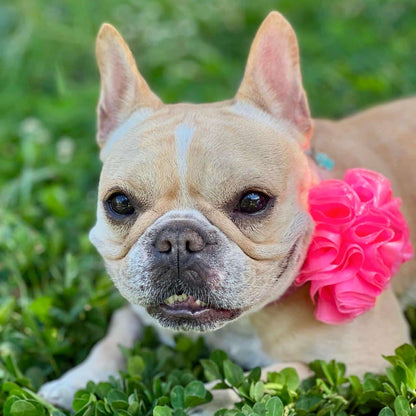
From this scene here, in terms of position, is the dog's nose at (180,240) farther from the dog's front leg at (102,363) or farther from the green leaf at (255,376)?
the dog's front leg at (102,363)

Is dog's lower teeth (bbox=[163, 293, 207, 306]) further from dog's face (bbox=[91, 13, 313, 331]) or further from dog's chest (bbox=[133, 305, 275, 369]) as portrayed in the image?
dog's chest (bbox=[133, 305, 275, 369])

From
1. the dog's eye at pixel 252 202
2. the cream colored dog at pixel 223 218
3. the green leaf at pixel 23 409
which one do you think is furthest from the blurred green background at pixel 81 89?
the dog's eye at pixel 252 202

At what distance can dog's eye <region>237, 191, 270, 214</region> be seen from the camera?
2340mm

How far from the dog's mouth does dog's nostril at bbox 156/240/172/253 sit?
0.48 ft

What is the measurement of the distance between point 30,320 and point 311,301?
1.12 meters

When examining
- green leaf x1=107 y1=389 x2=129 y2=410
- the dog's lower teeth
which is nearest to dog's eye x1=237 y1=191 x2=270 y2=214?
the dog's lower teeth

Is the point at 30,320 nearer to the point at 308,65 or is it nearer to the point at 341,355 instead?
the point at 341,355

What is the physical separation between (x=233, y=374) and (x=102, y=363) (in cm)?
62

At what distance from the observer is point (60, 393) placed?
2.70 metres

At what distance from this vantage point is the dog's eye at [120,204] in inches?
95.5

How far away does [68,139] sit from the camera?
4.73m

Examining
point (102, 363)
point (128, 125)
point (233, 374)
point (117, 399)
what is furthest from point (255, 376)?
point (128, 125)

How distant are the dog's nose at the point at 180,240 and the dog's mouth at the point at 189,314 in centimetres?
15

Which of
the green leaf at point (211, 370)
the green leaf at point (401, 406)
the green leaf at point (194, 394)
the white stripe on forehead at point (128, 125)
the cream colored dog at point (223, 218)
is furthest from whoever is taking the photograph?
the white stripe on forehead at point (128, 125)
